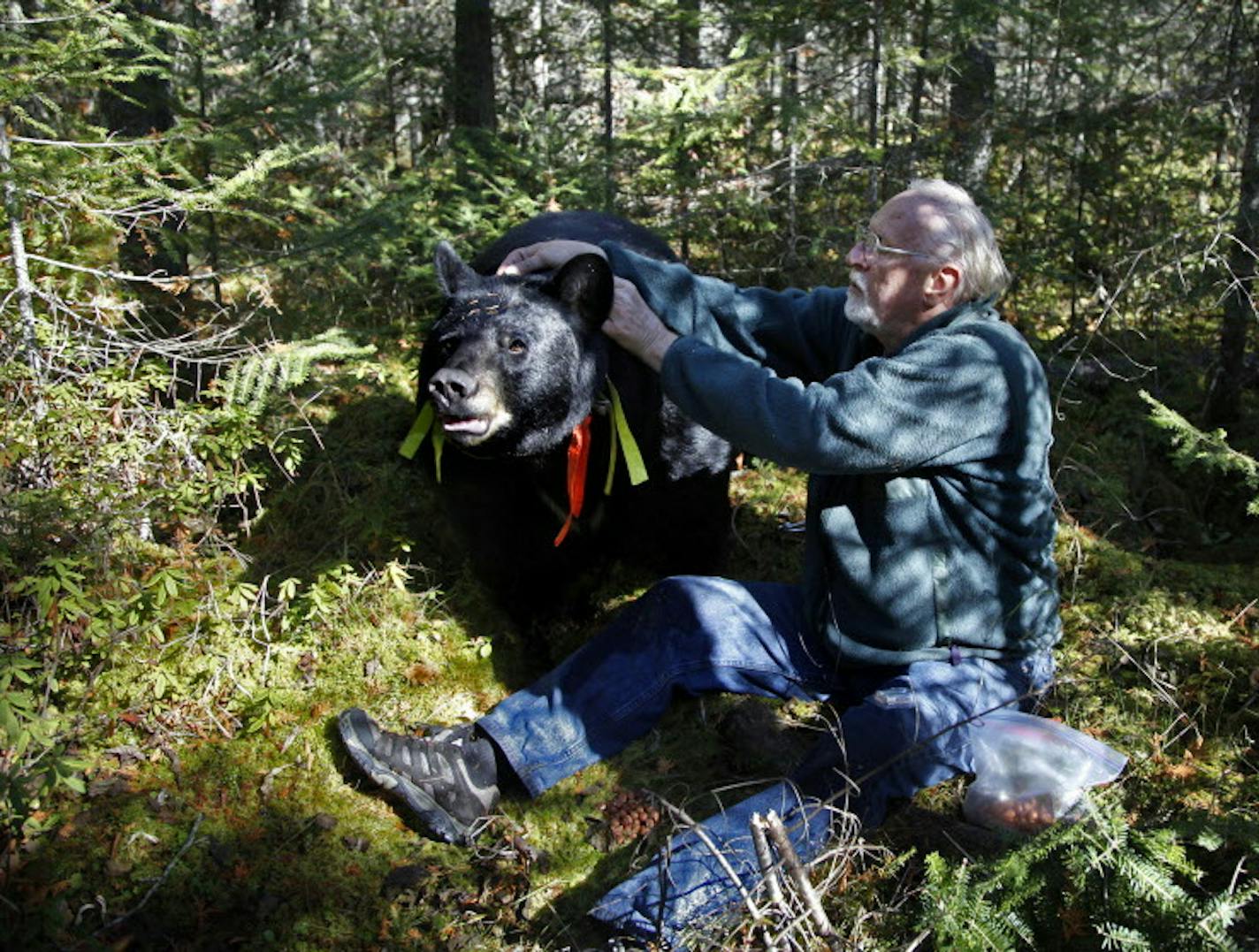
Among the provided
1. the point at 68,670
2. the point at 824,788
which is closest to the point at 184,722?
the point at 68,670

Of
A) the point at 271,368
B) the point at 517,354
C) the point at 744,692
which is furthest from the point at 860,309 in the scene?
the point at 271,368

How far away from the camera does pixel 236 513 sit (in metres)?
5.23

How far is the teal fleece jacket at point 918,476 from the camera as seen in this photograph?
3.02 metres

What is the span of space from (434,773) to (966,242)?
2.57 metres

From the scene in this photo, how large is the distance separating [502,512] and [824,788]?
190cm

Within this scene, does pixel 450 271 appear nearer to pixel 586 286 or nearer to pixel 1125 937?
pixel 586 286

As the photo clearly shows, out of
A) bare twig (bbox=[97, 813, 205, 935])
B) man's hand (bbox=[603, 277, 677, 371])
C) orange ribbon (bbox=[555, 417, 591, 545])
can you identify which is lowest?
bare twig (bbox=[97, 813, 205, 935])

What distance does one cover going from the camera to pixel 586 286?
151 inches

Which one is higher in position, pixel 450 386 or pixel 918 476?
pixel 450 386

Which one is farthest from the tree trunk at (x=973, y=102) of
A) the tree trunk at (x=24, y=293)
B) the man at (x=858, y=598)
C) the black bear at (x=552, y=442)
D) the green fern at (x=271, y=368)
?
the tree trunk at (x=24, y=293)

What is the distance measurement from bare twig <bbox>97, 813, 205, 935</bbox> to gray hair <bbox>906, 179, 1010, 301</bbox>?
10.2 ft

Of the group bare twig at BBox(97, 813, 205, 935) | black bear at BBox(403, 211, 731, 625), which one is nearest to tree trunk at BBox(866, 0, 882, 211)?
black bear at BBox(403, 211, 731, 625)

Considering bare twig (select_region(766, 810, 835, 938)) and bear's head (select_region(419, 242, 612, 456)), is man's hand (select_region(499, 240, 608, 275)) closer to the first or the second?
bear's head (select_region(419, 242, 612, 456))

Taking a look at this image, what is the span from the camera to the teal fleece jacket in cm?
302
